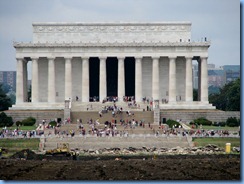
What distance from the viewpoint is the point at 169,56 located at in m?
116

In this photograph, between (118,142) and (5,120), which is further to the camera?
(5,120)

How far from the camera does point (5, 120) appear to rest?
9994cm

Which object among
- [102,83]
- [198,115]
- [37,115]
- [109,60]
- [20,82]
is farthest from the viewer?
[109,60]

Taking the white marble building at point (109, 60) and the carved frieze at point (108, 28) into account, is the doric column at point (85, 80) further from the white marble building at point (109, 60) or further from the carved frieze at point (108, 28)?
the carved frieze at point (108, 28)

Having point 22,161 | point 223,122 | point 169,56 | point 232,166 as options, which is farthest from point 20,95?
point 232,166

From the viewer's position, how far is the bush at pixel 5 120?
99175 mm

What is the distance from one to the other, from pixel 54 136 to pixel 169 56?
121ft

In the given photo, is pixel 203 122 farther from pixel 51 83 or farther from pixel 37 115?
pixel 51 83

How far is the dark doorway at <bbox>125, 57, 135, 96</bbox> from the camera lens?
Result: 123m

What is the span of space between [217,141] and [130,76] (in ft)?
145

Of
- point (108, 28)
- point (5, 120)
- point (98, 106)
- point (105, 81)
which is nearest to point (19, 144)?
point (5, 120)

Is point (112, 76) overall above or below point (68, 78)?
above

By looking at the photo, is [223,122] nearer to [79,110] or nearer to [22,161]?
[79,110]

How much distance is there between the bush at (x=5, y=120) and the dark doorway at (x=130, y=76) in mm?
28183
